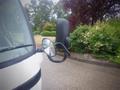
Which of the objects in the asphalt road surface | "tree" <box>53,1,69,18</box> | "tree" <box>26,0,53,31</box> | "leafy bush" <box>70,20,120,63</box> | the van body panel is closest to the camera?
the van body panel

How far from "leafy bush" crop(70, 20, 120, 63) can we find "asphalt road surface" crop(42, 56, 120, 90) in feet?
3.16

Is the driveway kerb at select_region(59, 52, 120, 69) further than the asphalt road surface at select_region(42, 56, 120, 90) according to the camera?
Yes

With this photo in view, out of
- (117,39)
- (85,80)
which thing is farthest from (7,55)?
(117,39)

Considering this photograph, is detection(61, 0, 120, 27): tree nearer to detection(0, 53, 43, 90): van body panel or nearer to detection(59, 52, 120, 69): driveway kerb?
detection(59, 52, 120, 69): driveway kerb

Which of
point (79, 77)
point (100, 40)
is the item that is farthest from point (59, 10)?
point (79, 77)

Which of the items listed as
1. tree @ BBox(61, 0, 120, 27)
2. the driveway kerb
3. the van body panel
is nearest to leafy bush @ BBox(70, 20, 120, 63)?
the driveway kerb

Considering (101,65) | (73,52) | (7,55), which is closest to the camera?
(7,55)

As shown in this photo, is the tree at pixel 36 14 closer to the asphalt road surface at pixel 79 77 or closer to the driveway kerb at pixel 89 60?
the asphalt road surface at pixel 79 77

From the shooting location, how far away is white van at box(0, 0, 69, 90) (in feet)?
5.75

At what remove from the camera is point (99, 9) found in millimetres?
15195

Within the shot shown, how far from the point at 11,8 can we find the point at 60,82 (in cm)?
517

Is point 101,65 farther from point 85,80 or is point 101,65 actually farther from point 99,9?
point 99,9

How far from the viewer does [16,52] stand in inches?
76.6

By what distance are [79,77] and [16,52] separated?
20.1 ft
